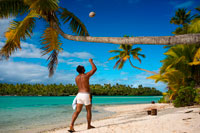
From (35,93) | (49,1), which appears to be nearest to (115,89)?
(35,93)

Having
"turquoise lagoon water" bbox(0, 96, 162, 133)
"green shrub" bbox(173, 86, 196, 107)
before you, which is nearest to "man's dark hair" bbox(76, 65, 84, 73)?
"turquoise lagoon water" bbox(0, 96, 162, 133)

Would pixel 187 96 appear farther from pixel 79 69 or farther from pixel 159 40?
pixel 159 40

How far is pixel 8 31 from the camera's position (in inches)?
305

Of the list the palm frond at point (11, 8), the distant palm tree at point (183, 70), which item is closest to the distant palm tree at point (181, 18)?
the distant palm tree at point (183, 70)

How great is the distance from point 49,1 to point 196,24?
935 centimetres

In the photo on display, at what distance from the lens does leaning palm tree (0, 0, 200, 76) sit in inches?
138

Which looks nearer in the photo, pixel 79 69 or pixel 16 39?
pixel 79 69

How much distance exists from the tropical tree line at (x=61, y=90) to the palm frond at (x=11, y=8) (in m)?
75.2

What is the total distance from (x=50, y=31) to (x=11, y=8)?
296cm

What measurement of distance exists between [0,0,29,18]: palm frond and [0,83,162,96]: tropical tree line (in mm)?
75186

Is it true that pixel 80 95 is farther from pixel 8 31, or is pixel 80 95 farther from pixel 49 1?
pixel 8 31

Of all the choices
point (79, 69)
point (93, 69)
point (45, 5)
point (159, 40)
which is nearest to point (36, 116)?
point (45, 5)

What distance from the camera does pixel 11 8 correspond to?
796cm

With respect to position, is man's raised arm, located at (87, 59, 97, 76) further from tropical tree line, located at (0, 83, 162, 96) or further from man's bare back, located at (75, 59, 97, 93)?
tropical tree line, located at (0, 83, 162, 96)
